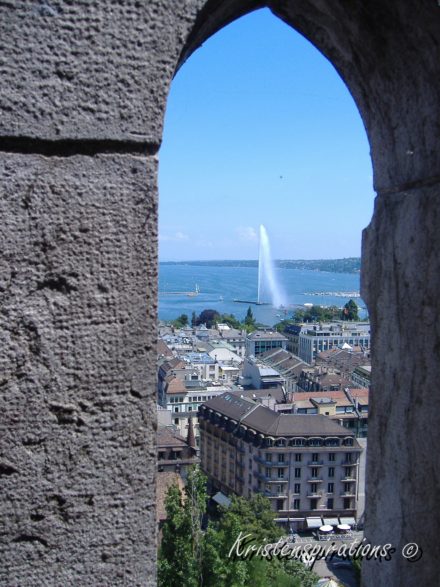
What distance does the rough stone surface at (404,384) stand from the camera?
1.75m

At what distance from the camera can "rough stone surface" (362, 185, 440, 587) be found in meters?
1.75

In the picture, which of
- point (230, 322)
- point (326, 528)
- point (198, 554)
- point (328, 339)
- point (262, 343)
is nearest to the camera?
point (198, 554)

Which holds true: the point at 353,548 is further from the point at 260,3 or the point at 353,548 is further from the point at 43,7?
the point at 43,7

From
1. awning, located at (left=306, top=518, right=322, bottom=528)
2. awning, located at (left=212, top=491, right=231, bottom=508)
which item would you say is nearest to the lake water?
awning, located at (left=212, top=491, right=231, bottom=508)

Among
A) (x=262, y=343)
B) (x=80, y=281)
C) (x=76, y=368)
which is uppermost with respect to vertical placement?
(x=80, y=281)

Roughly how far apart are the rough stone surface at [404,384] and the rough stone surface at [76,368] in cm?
80

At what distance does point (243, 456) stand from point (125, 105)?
29.3 meters

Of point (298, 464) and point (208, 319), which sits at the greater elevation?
point (208, 319)

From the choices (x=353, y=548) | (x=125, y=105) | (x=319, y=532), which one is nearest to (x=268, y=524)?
(x=319, y=532)

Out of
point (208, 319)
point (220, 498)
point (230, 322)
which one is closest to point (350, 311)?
point (230, 322)

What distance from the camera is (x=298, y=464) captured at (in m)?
28.5

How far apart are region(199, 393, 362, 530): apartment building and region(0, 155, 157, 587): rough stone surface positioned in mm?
26949

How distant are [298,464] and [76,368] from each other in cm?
2839

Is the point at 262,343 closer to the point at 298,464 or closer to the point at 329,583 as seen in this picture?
the point at 298,464
